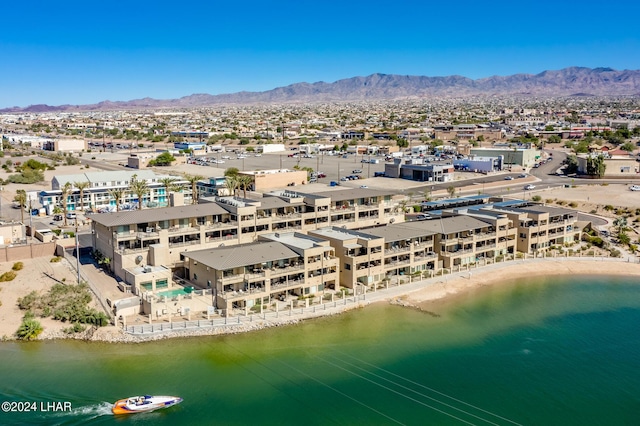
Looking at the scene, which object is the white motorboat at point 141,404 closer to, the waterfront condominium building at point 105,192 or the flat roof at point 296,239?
the flat roof at point 296,239

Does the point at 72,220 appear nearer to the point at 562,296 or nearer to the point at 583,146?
the point at 562,296

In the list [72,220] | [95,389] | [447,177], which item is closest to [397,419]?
[95,389]

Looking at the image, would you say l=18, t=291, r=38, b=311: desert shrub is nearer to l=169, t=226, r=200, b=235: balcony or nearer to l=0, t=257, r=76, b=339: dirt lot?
l=0, t=257, r=76, b=339: dirt lot

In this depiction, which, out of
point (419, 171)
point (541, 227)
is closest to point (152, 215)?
point (541, 227)

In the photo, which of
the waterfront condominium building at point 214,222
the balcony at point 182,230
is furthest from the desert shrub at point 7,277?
the balcony at point 182,230

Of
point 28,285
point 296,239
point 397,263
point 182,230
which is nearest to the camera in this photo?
point 28,285

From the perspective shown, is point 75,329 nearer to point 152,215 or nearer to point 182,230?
point 152,215

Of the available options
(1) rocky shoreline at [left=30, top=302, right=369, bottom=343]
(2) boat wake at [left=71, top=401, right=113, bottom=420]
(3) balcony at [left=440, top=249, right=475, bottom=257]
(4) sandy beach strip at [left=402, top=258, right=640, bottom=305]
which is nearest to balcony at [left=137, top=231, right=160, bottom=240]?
(1) rocky shoreline at [left=30, top=302, right=369, bottom=343]
